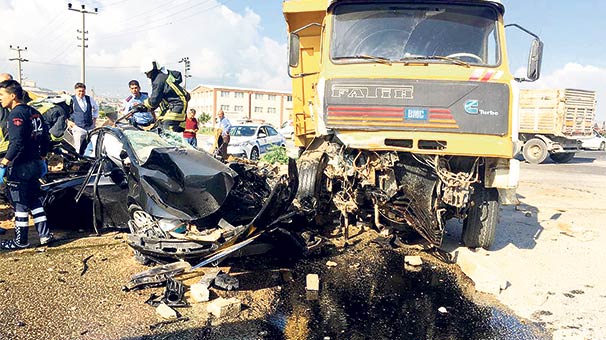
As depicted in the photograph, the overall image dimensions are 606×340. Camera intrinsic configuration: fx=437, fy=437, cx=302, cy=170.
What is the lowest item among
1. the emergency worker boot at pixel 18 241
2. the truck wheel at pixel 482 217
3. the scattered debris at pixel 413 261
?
the scattered debris at pixel 413 261

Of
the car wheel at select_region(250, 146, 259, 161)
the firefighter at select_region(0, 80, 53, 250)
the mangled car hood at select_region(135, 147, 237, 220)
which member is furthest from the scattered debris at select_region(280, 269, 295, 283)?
the car wheel at select_region(250, 146, 259, 161)

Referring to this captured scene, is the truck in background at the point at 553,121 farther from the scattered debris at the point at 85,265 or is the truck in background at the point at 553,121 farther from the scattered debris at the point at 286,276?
the scattered debris at the point at 85,265

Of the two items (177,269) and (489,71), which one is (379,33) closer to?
(489,71)

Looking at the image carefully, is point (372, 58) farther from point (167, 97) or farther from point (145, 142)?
point (167, 97)

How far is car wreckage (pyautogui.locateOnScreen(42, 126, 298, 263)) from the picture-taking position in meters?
3.79

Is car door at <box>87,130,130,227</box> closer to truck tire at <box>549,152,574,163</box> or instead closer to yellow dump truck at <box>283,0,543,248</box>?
yellow dump truck at <box>283,0,543,248</box>

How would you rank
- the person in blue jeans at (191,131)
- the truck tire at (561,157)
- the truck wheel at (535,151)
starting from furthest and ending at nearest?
1. the truck tire at (561,157)
2. the truck wheel at (535,151)
3. the person in blue jeans at (191,131)

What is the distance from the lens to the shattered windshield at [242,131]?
15219mm

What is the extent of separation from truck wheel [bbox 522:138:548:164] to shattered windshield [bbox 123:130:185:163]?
50.0 feet

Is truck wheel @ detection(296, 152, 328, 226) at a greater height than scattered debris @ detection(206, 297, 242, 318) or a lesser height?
greater

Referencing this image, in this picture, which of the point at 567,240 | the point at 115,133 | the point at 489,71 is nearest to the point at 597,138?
the point at 567,240

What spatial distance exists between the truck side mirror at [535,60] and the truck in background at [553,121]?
41.6 ft

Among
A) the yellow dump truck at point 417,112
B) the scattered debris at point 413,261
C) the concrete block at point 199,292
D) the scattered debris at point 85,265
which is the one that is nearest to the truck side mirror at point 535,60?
the yellow dump truck at point 417,112

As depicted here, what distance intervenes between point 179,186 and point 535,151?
16.2m
